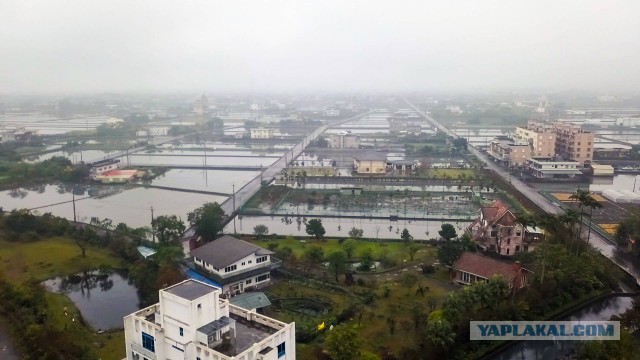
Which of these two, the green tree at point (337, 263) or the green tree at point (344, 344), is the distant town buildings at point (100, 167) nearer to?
the green tree at point (337, 263)

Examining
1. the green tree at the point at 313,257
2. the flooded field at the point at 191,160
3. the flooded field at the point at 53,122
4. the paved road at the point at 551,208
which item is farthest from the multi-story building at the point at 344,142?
the flooded field at the point at 53,122

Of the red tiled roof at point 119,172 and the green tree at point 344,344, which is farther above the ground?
the green tree at point 344,344

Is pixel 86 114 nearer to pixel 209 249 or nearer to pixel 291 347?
pixel 209 249

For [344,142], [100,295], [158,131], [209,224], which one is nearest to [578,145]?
[344,142]

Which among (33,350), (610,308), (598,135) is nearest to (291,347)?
(33,350)

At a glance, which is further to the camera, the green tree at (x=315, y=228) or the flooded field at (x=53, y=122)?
the flooded field at (x=53, y=122)
